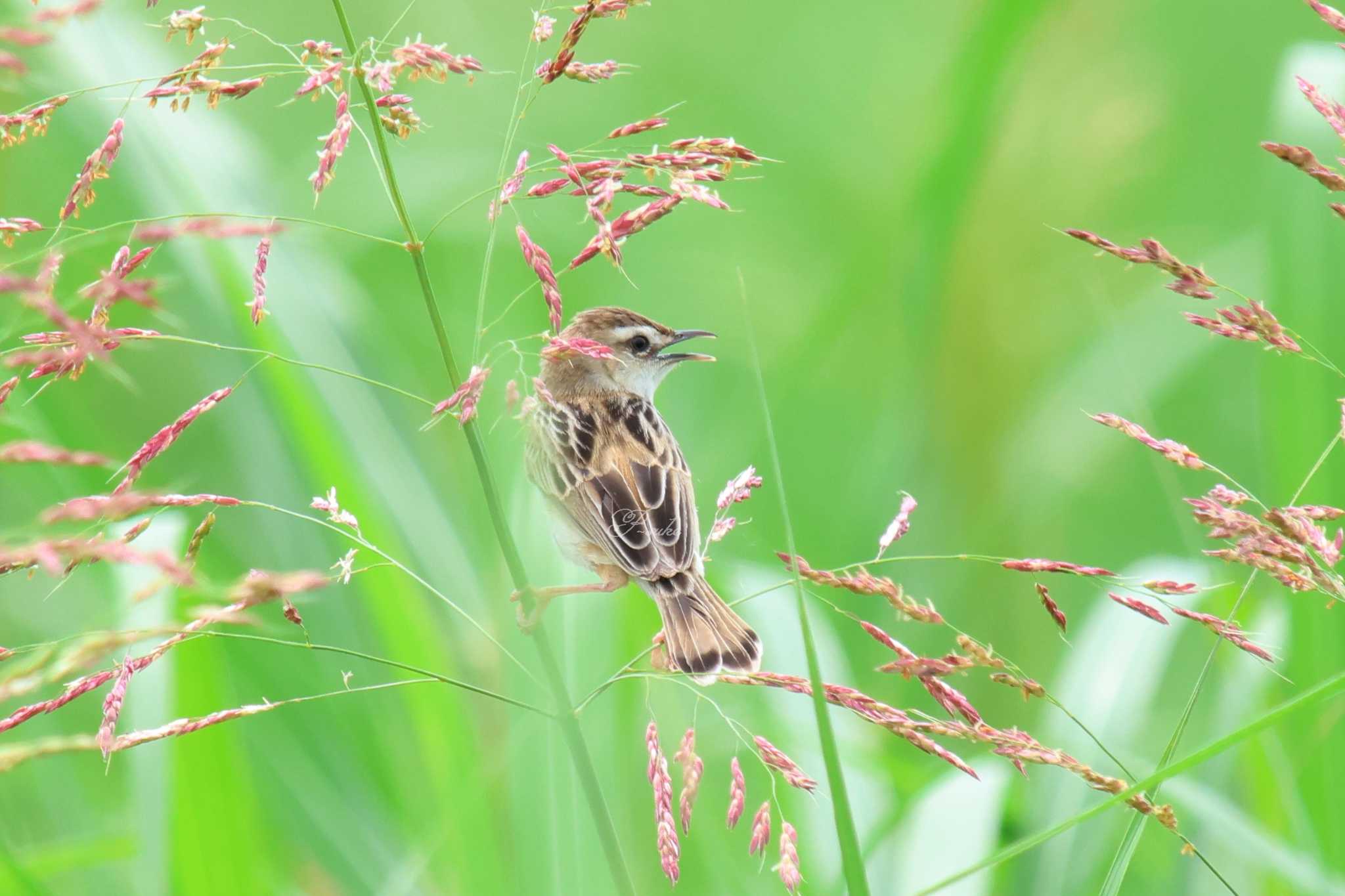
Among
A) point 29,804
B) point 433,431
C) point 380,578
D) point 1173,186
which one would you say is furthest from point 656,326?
point 1173,186

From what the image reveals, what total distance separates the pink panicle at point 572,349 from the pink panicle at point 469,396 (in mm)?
130

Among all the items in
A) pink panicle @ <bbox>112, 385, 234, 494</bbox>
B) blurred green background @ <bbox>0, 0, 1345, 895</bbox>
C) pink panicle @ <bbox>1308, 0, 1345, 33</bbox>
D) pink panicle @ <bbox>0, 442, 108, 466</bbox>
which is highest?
pink panicle @ <bbox>1308, 0, 1345, 33</bbox>

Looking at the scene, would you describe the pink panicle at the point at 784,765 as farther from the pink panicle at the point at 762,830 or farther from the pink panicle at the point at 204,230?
the pink panicle at the point at 204,230

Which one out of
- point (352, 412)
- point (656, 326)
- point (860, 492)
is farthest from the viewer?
point (860, 492)

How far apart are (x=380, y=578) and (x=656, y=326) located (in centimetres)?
120

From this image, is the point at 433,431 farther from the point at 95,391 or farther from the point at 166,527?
the point at 95,391

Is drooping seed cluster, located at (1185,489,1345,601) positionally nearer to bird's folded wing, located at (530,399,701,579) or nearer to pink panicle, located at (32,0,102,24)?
bird's folded wing, located at (530,399,701,579)

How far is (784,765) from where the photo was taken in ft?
6.22

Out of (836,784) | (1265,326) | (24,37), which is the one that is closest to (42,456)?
(24,37)

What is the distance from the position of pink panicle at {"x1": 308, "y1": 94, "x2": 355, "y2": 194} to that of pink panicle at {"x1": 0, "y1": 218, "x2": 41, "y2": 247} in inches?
18.8

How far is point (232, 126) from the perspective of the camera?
13.8 ft

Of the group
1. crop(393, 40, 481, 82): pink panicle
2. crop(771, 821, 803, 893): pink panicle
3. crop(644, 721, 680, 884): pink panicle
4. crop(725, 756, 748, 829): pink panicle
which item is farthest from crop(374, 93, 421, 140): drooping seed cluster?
crop(771, 821, 803, 893): pink panicle

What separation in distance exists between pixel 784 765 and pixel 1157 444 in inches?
32.2

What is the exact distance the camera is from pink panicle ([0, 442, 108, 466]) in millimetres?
1396
